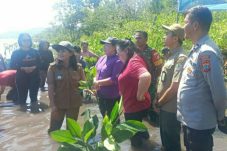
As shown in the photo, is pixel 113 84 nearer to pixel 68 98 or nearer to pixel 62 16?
pixel 68 98

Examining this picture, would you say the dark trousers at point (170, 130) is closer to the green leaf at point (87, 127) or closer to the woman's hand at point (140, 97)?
the woman's hand at point (140, 97)

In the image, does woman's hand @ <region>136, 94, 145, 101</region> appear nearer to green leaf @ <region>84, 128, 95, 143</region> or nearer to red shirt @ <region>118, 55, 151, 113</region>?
red shirt @ <region>118, 55, 151, 113</region>

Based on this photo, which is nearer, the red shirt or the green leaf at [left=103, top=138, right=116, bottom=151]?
the green leaf at [left=103, top=138, right=116, bottom=151]

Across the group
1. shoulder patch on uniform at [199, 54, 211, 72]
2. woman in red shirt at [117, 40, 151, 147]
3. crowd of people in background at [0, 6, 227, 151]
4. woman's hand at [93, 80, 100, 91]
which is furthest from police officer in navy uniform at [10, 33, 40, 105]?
shoulder patch on uniform at [199, 54, 211, 72]

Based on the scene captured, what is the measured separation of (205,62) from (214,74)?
115 mm

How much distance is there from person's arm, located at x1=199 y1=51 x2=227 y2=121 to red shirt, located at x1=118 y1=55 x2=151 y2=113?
5.50ft

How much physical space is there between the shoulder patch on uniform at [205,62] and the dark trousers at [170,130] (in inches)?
56.6

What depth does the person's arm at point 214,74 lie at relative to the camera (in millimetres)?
2853

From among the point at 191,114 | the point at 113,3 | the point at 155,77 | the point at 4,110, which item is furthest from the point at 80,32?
the point at 191,114

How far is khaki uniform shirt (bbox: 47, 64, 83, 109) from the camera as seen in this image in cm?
533

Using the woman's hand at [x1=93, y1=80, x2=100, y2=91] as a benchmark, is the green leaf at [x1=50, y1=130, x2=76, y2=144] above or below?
above

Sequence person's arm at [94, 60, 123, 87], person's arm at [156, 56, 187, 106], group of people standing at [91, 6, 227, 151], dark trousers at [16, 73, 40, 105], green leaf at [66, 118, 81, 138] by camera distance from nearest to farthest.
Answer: green leaf at [66, 118, 81, 138] → group of people standing at [91, 6, 227, 151] → person's arm at [156, 56, 187, 106] → person's arm at [94, 60, 123, 87] → dark trousers at [16, 73, 40, 105]

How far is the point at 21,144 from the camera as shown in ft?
19.5

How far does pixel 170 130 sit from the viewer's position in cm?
429
